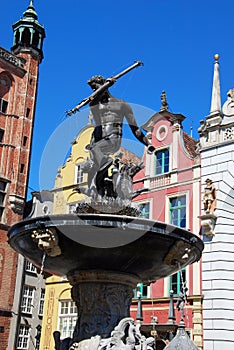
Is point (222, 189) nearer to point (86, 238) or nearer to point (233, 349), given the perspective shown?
point (233, 349)

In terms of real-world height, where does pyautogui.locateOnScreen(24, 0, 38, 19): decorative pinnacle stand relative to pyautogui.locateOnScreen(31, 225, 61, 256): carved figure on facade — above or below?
above

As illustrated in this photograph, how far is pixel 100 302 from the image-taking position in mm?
6605

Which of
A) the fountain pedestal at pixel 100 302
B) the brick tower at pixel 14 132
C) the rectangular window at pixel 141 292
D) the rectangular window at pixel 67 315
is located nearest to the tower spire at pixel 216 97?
the rectangular window at pixel 141 292

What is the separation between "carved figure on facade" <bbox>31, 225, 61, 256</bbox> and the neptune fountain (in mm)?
12

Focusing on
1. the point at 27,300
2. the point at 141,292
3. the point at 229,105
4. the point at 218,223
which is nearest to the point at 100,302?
the point at 218,223

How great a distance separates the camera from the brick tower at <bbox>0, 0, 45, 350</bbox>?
28375 millimetres

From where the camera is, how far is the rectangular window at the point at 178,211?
1995 cm

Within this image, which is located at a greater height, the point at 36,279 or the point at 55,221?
the point at 36,279

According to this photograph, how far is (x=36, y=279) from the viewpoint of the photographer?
33750mm

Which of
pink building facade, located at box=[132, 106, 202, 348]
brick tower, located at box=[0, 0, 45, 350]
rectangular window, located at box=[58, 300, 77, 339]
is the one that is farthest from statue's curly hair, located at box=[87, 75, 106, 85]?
brick tower, located at box=[0, 0, 45, 350]

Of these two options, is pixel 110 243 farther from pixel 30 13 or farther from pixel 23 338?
pixel 30 13

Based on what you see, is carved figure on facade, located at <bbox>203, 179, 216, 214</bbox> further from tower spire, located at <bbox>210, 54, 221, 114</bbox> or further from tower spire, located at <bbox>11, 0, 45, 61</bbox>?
tower spire, located at <bbox>11, 0, 45, 61</bbox>

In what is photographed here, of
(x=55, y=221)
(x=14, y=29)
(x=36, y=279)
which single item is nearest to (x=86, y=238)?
(x=55, y=221)

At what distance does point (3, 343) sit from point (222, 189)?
15923 mm
